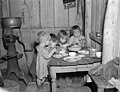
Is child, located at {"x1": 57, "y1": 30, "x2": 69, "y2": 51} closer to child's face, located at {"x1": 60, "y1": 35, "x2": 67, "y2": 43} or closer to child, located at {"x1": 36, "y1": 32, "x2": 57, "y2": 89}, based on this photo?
child's face, located at {"x1": 60, "y1": 35, "x2": 67, "y2": 43}

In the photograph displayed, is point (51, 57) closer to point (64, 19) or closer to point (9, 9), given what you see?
point (64, 19)

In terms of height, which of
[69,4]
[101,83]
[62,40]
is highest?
[69,4]

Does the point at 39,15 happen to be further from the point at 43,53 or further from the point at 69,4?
the point at 43,53

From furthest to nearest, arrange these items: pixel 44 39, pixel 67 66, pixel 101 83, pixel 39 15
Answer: pixel 39 15, pixel 44 39, pixel 67 66, pixel 101 83

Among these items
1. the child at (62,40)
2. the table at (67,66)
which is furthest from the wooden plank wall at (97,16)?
the table at (67,66)

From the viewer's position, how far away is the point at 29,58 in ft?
15.7

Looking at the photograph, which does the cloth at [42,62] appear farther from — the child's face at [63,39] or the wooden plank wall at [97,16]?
the wooden plank wall at [97,16]

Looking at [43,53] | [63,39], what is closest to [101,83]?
[43,53]

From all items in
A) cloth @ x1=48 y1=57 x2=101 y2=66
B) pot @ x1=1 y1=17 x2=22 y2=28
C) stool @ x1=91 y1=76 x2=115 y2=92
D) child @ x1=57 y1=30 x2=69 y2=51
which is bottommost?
stool @ x1=91 y1=76 x2=115 y2=92

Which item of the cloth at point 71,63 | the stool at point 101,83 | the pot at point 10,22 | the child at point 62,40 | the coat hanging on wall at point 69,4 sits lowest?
the stool at point 101,83

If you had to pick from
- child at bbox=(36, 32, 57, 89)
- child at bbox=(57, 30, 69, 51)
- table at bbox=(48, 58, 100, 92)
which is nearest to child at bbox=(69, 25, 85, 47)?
child at bbox=(57, 30, 69, 51)

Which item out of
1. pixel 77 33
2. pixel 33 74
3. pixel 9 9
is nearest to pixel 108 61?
pixel 77 33

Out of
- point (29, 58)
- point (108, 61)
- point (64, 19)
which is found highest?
point (64, 19)

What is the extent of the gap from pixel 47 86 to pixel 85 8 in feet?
6.27
